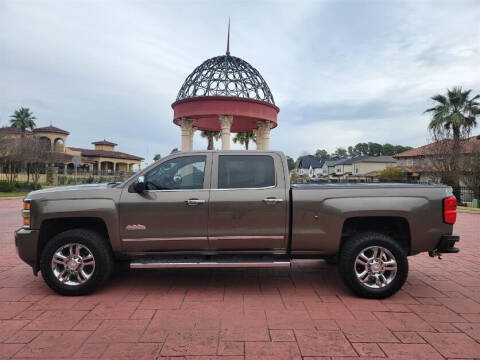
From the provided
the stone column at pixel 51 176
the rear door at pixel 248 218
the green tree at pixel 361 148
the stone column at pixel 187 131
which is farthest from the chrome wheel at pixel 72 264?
the green tree at pixel 361 148

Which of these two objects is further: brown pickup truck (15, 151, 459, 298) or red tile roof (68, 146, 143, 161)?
red tile roof (68, 146, 143, 161)

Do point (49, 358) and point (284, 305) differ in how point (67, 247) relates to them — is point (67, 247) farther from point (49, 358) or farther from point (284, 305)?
point (284, 305)

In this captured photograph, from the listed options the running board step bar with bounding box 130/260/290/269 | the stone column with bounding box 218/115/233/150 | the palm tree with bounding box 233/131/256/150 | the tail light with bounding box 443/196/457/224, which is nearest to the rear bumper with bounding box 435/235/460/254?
the tail light with bounding box 443/196/457/224

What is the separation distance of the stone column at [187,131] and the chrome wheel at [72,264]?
14.4 metres

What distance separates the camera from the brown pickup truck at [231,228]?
403cm

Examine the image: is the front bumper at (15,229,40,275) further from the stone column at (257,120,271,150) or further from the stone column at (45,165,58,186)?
the stone column at (45,165,58,186)

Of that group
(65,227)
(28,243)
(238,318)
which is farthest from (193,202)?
(28,243)

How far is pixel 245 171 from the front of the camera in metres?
4.34

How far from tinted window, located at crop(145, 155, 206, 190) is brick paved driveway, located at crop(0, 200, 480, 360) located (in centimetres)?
137

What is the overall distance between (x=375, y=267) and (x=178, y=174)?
2708 millimetres

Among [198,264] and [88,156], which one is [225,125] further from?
[88,156]

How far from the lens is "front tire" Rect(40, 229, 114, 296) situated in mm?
4027

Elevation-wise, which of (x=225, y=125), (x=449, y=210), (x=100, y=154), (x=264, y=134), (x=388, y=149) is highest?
(x=388, y=149)

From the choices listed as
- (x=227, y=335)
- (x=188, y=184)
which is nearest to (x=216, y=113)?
(x=188, y=184)
